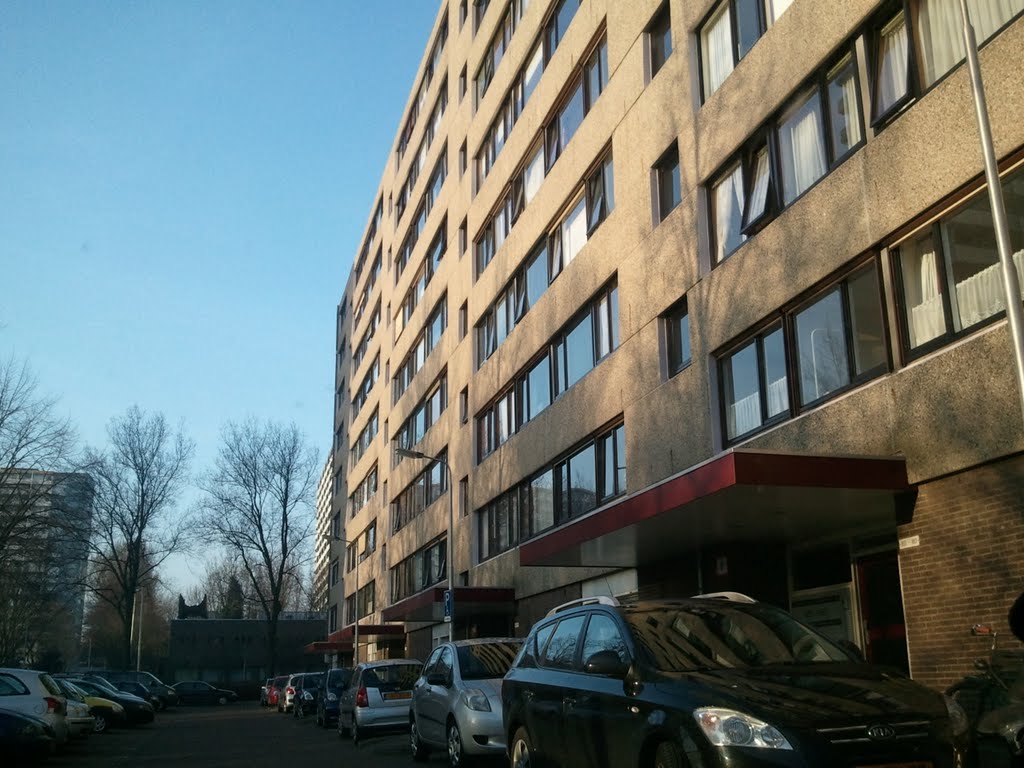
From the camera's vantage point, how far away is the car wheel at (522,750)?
8.89 metres

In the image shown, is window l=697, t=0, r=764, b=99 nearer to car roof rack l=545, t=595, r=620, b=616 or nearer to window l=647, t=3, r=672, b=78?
window l=647, t=3, r=672, b=78

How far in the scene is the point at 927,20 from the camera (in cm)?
1170

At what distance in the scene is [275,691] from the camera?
159 feet

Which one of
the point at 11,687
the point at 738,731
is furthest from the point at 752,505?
the point at 11,687

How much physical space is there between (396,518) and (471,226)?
16550mm

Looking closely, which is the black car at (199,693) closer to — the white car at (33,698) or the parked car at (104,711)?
the parked car at (104,711)

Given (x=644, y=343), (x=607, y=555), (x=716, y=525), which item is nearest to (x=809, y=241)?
(x=716, y=525)

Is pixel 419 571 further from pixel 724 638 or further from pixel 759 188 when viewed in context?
pixel 724 638

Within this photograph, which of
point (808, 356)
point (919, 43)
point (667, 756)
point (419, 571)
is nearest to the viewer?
point (667, 756)

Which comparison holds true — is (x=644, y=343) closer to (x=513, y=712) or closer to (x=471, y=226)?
(x=513, y=712)

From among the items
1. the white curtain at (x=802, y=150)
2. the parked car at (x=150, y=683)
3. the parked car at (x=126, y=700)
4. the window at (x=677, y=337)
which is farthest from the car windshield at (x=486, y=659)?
the parked car at (x=150, y=683)

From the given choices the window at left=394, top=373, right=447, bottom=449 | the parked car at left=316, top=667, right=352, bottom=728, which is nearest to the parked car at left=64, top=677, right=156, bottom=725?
the parked car at left=316, top=667, right=352, bottom=728

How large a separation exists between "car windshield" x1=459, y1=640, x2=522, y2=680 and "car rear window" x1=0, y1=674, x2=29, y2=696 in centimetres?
728

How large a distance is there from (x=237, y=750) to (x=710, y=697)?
15.9 meters
